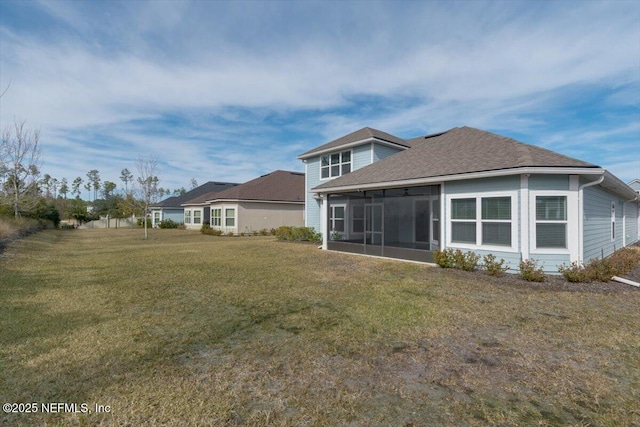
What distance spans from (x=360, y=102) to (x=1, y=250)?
20.0 meters

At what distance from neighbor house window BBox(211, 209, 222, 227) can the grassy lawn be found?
19.5 metres

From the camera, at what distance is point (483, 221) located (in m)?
9.52

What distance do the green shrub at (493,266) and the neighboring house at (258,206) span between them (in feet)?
65.9

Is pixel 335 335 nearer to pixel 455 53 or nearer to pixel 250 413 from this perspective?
pixel 250 413

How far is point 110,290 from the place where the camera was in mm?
7148

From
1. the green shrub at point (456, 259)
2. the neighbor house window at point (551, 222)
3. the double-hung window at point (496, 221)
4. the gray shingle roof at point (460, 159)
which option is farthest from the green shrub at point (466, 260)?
the gray shingle roof at point (460, 159)

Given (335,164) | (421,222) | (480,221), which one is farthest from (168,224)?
(480,221)

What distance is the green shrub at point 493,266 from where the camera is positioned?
28.3 feet

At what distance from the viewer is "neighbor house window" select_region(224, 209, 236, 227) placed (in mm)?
25792

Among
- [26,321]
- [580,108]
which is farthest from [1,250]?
[580,108]

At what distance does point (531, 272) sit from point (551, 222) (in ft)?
5.67

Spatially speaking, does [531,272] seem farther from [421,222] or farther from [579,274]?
[421,222]

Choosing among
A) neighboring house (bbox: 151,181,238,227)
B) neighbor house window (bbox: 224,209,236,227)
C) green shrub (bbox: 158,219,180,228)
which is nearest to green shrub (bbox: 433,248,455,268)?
neighbor house window (bbox: 224,209,236,227)

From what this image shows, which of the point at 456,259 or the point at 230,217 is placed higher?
the point at 230,217
